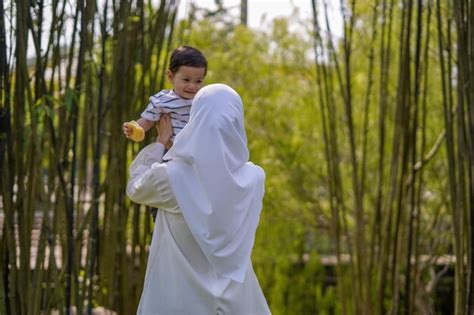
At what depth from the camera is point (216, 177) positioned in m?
2.44

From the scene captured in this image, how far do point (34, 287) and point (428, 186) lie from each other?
6.79 meters

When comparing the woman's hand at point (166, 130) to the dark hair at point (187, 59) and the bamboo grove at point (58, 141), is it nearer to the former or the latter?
the dark hair at point (187, 59)

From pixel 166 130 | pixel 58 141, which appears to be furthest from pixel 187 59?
pixel 58 141

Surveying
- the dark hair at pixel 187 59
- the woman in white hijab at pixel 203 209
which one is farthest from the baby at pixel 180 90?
the woman in white hijab at pixel 203 209

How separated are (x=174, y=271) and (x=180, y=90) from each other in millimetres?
465

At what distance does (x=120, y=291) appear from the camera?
416cm

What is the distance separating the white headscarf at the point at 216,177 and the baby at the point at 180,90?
0.12m

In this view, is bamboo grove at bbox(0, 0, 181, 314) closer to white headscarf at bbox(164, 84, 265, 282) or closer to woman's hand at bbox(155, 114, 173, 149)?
woman's hand at bbox(155, 114, 173, 149)

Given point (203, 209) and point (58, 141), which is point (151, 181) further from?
point (58, 141)

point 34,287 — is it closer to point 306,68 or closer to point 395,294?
point 395,294

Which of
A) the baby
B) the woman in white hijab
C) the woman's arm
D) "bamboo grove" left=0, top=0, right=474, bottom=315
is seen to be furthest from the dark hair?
"bamboo grove" left=0, top=0, right=474, bottom=315

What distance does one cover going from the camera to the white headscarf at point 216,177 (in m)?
2.41

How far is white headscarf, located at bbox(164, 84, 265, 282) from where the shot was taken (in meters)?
2.41

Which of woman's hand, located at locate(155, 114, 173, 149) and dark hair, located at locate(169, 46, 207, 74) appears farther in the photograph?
woman's hand, located at locate(155, 114, 173, 149)
